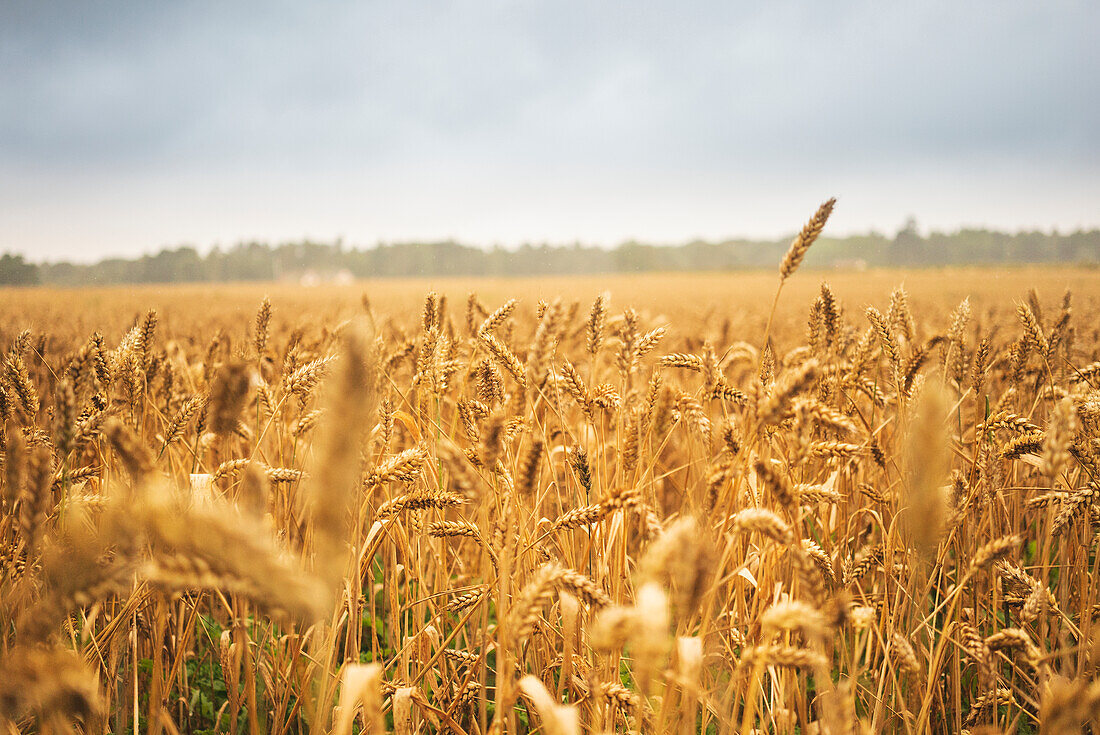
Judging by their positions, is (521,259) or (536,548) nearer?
(536,548)

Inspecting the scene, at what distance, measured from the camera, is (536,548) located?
197 centimetres

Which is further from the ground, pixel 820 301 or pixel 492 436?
pixel 820 301

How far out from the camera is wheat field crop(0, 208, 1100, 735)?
2.64 ft

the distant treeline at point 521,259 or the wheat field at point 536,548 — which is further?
the distant treeline at point 521,259

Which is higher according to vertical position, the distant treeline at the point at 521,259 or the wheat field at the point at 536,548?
the distant treeline at the point at 521,259

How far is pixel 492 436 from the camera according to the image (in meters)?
1.12

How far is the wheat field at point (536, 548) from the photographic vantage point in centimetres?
81

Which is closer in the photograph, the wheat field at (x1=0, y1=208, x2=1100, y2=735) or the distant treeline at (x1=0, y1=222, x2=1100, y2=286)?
the wheat field at (x1=0, y1=208, x2=1100, y2=735)

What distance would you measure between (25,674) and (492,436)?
728mm

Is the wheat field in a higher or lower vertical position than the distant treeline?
lower

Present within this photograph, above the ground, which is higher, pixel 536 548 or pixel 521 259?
pixel 521 259

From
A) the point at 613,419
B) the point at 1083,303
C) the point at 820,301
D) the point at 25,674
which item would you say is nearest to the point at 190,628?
the point at 25,674

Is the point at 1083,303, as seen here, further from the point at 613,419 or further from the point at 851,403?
the point at 613,419

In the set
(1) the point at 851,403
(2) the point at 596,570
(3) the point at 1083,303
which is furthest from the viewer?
(3) the point at 1083,303
